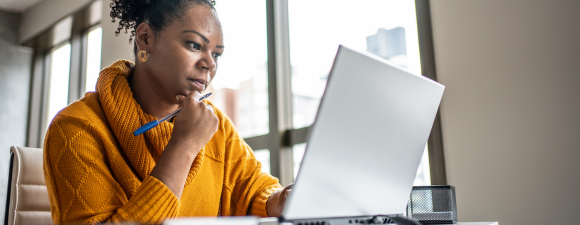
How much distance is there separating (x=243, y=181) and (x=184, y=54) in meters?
0.43

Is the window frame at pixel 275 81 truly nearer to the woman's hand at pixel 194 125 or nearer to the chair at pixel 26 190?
the woman's hand at pixel 194 125

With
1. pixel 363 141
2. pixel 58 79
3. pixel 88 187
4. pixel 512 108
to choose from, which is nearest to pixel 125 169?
pixel 88 187

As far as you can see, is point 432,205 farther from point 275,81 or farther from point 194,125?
point 275,81

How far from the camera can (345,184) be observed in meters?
0.61

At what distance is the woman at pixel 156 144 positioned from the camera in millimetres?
860

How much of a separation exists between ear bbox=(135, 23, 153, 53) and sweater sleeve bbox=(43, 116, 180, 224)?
0.34 meters

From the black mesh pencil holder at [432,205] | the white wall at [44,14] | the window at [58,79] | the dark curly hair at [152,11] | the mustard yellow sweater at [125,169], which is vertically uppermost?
the white wall at [44,14]

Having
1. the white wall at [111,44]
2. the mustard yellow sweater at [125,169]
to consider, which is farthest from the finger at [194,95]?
the white wall at [111,44]

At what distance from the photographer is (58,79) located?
12.4ft

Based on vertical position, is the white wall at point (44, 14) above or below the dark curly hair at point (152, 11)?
above

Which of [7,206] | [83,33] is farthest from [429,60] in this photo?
[83,33]

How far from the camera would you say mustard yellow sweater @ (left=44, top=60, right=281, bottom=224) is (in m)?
0.84

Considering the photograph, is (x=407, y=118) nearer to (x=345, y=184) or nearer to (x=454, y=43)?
(x=345, y=184)

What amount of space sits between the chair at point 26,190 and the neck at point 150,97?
0.60 metres
